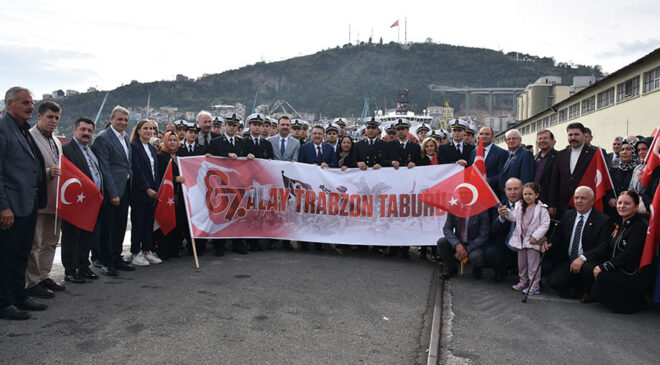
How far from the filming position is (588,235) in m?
5.41

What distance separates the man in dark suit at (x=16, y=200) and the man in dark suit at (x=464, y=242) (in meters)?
4.85

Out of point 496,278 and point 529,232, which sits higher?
point 529,232

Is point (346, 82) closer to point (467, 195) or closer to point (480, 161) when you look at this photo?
point (480, 161)

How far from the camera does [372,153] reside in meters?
7.99

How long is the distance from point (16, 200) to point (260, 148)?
4146 millimetres

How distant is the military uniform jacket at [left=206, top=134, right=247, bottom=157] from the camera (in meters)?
7.77

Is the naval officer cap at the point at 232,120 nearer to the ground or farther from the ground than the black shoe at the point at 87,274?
farther from the ground

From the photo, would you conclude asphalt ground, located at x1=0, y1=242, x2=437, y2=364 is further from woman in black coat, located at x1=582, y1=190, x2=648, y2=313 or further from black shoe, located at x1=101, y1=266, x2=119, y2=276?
woman in black coat, located at x1=582, y1=190, x2=648, y2=313

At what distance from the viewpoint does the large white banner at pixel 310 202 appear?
23.9 feet

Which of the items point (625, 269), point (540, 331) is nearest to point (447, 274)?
point (540, 331)

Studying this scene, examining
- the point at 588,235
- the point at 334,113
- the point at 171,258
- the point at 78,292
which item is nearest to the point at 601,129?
the point at 588,235

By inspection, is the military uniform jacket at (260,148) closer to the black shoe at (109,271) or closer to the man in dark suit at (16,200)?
the black shoe at (109,271)

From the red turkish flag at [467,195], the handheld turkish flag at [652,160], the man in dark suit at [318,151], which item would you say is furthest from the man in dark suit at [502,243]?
the man in dark suit at [318,151]

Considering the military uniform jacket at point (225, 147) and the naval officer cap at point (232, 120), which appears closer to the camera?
the military uniform jacket at point (225, 147)
